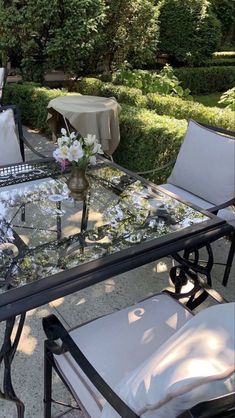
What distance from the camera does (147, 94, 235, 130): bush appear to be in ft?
11.4

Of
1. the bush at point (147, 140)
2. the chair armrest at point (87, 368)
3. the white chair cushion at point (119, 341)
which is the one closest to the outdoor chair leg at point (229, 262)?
the white chair cushion at point (119, 341)

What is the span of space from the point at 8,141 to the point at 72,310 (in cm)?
Answer: 127

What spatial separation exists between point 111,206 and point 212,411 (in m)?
1.38

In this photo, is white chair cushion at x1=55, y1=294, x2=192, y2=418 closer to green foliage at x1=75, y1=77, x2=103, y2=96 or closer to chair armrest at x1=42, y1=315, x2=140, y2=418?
chair armrest at x1=42, y1=315, x2=140, y2=418

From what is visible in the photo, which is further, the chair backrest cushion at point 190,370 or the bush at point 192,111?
the bush at point 192,111

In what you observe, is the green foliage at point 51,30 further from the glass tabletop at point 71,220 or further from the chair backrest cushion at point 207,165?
the glass tabletop at point 71,220

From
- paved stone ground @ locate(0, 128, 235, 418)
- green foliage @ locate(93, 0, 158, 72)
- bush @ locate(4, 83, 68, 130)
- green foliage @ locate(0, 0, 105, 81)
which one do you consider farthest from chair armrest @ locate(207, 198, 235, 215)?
green foliage @ locate(93, 0, 158, 72)

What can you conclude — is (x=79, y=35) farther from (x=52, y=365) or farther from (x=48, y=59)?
(x=52, y=365)

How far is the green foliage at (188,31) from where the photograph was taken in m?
10.2

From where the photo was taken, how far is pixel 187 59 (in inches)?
422

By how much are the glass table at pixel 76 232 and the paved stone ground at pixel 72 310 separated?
23cm

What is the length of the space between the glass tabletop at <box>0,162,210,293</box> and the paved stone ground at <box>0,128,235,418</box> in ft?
1.99

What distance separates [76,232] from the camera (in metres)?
1.84

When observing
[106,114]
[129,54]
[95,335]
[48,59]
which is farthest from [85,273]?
[129,54]
